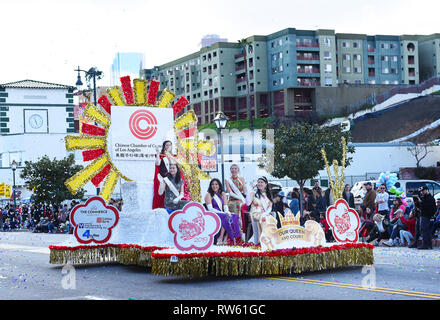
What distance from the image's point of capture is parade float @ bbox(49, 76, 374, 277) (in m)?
12.0

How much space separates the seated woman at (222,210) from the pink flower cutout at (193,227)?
6.29 ft

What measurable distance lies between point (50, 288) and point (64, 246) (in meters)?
3.70

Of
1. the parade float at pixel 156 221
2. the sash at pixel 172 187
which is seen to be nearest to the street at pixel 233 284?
the parade float at pixel 156 221

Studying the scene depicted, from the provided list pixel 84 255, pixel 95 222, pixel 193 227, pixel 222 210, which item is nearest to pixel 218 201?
pixel 222 210

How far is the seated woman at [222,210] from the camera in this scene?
14305 mm

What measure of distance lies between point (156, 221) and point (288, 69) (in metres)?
72.8

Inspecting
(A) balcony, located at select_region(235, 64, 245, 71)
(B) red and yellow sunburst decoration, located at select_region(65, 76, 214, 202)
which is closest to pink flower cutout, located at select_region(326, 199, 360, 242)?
(B) red and yellow sunburst decoration, located at select_region(65, 76, 214, 202)

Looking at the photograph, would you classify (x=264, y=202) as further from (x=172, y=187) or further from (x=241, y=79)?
(x=241, y=79)

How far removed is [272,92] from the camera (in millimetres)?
87750

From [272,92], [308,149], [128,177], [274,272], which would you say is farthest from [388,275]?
[272,92]

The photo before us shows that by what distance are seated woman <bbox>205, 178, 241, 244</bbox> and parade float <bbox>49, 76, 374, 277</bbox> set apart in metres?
0.39

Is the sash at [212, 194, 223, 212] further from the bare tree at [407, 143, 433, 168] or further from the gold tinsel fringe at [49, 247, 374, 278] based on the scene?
the bare tree at [407, 143, 433, 168]

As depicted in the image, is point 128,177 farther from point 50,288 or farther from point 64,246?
point 50,288

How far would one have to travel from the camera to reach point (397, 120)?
68.4 meters
